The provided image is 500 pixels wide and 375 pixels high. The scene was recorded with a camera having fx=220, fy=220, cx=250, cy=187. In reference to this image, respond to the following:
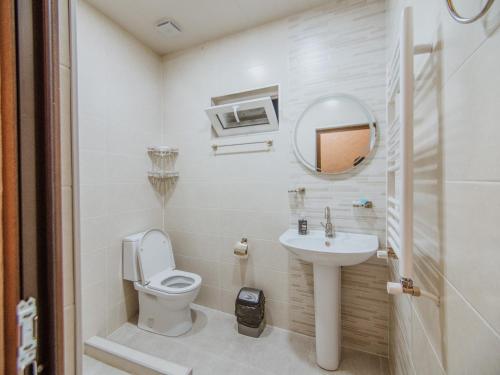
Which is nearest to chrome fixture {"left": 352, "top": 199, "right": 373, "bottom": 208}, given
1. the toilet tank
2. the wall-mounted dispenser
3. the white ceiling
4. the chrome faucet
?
the chrome faucet

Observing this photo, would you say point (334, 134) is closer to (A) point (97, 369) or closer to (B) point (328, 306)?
(B) point (328, 306)

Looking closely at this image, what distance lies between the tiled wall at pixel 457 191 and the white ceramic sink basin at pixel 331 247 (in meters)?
0.46

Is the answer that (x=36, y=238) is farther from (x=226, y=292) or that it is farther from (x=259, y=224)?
(x=226, y=292)

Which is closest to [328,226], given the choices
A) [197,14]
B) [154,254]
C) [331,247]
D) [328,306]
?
[331,247]

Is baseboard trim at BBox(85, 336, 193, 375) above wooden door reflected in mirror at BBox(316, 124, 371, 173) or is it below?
below

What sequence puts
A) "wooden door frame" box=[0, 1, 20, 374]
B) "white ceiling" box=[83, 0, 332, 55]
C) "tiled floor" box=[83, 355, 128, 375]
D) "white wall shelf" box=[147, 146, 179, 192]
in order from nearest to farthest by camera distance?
"wooden door frame" box=[0, 1, 20, 374]
"tiled floor" box=[83, 355, 128, 375]
"white ceiling" box=[83, 0, 332, 55]
"white wall shelf" box=[147, 146, 179, 192]

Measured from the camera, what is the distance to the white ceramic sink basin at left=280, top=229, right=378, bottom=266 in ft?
4.11

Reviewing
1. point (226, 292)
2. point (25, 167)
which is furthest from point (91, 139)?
point (226, 292)

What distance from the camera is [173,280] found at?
1952 millimetres

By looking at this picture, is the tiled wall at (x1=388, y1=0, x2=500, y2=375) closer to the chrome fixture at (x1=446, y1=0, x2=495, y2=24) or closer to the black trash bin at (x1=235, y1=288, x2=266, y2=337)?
the chrome fixture at (x1=446, y1=0, x2=495, y2=24)

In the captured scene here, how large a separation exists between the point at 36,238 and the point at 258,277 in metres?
1.73

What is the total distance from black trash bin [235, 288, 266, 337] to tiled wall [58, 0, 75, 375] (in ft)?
4.70

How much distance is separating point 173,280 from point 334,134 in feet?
5.97

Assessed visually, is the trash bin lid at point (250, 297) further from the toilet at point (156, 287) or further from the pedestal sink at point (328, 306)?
the pedestal sink at point (328, 306)
